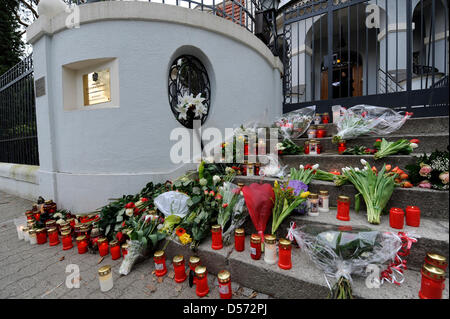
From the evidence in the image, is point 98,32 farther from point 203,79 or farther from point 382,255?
point 382,255

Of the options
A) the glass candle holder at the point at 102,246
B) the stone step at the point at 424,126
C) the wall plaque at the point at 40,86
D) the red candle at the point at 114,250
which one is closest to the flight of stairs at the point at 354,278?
the stone step at the point at 424,126

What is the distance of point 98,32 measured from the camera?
121 inches

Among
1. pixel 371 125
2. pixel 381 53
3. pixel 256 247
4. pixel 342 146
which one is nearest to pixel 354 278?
pixel 256 247

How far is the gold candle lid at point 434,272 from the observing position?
1119mm

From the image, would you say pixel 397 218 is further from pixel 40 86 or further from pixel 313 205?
pixel 40 86

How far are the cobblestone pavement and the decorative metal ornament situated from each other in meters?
2.24

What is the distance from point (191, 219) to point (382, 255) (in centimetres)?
161

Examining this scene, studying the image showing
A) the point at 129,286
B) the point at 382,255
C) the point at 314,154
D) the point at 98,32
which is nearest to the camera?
the point at 382,255

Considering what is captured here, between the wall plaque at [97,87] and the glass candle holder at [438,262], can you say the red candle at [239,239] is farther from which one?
the wall plaque at [97,87]

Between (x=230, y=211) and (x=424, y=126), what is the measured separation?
3003mm

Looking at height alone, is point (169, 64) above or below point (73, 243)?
above

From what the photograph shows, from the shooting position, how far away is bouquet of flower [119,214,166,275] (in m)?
1.94

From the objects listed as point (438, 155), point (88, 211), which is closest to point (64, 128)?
point (88, 211)

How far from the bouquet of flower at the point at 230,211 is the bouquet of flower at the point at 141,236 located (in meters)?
0.68
